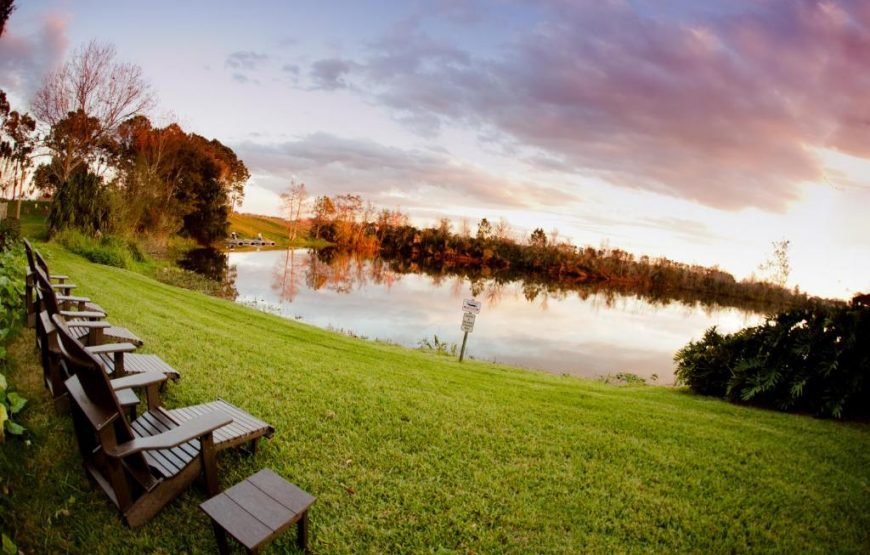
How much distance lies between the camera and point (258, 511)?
3150mm

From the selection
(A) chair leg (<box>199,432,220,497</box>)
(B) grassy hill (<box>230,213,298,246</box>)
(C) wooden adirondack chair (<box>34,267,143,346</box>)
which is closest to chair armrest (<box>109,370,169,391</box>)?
(A) chair leg (<box>199,432,220,497</box>)

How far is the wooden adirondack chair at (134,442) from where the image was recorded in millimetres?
2996

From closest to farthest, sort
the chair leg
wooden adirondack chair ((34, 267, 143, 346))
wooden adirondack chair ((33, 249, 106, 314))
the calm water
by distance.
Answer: the chair leg → wooden adirondack chair ((34, 267, 143, 346)) → wooden adirondack chair ((33, 249, 106, 314)) → the calm water

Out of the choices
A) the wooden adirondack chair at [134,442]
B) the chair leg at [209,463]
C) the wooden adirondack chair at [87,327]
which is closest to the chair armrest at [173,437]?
the wooden adirondack chair at [134,442]

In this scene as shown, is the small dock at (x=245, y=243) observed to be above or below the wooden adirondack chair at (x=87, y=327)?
below

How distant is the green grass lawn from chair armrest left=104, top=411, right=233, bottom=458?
0.86m

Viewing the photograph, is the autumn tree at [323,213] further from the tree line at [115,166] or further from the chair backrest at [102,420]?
the chair backrest at [102,420]

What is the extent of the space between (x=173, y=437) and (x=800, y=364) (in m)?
10.8

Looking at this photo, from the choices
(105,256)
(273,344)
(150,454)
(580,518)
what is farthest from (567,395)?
(105,256)

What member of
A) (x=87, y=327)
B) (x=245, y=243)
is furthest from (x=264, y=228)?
(x=87, y=327)

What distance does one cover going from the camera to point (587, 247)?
8138 cm

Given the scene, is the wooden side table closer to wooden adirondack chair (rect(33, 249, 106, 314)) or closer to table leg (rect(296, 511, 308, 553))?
table leg (rect(296, 511, 308, 553))

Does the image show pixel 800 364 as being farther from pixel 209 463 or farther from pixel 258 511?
pixel 209 463

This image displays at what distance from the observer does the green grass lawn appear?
12.2ft
